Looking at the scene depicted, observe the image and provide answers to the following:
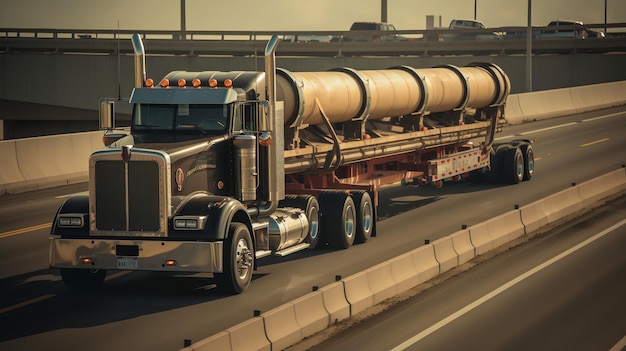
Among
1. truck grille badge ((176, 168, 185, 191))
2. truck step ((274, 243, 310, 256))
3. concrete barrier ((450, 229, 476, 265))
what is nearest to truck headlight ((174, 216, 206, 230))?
truck grille badge ((176, 168, 185, 191))

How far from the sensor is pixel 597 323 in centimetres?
1766

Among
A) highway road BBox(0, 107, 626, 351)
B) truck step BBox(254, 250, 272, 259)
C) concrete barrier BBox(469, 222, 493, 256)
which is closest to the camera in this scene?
highway road BBox(0, 107, 626, 351)

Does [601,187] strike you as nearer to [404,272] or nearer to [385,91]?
[385,91]

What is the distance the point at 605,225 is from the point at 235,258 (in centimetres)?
1158

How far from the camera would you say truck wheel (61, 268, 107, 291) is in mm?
19578

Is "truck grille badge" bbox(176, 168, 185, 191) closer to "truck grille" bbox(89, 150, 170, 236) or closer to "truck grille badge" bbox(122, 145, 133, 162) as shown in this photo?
"truck grille" bbox(89, 150, 170, 236)

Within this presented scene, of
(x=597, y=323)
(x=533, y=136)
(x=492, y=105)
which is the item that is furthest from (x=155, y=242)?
(x=533, y=136)

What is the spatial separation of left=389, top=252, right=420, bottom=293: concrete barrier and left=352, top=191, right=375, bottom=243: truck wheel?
4.23 meters

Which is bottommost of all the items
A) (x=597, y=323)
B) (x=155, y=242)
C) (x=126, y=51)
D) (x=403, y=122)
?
(x=597, y=323)

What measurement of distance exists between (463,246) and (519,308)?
14.0 feet

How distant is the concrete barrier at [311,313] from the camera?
16391 millimetres

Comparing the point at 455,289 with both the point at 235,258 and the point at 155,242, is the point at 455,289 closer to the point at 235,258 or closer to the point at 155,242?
the point at 235,258

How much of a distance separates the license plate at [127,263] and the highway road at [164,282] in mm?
599

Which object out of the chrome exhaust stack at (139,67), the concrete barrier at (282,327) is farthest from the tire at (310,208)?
the concrete barrier at (282,327)
